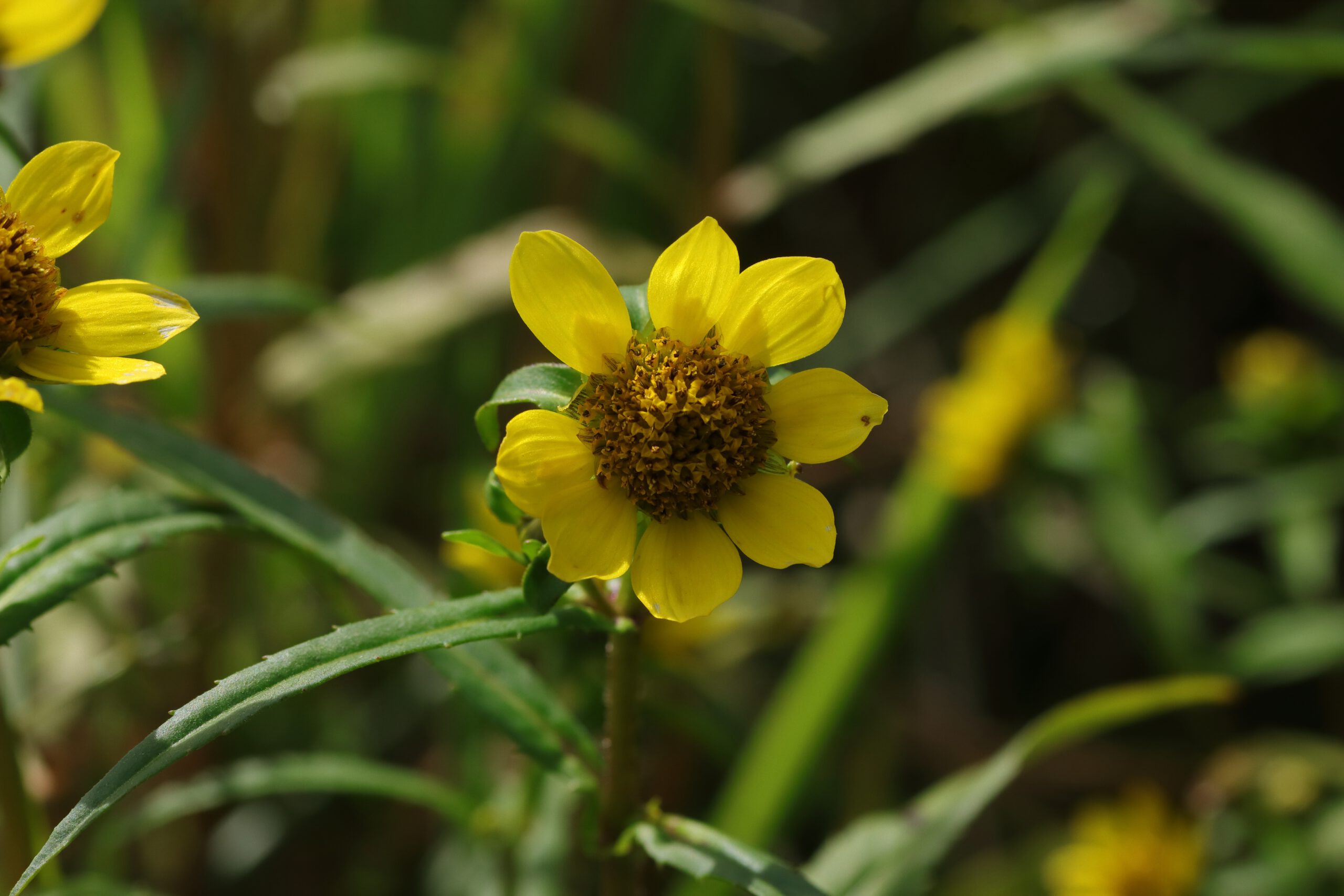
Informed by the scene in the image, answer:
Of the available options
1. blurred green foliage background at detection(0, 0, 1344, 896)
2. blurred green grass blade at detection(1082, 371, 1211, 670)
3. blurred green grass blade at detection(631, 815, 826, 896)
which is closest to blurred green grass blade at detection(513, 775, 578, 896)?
blurred green foliage background at detection(0, 0, 1344, 896)

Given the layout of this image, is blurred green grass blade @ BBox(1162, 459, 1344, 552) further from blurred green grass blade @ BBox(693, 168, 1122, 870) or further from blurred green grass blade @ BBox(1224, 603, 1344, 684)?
blurred green grass blade @ BBox(693, 168, 1122, 870)

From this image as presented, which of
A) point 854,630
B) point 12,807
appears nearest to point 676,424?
point 12,807

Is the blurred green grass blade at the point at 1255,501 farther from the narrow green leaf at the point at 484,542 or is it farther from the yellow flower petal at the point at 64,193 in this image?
the yellow flower petal at the point at 64,193

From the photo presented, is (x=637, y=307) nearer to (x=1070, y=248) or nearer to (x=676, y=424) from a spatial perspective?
(x=676, y=424)

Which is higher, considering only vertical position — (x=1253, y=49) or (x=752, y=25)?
(x=1253, y=49)

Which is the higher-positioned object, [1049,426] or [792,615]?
[1049,426]

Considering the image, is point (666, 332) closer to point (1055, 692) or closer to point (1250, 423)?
point (1250, 423)

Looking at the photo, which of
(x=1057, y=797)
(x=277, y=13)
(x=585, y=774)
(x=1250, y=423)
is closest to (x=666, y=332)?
(x=585, y=774)
